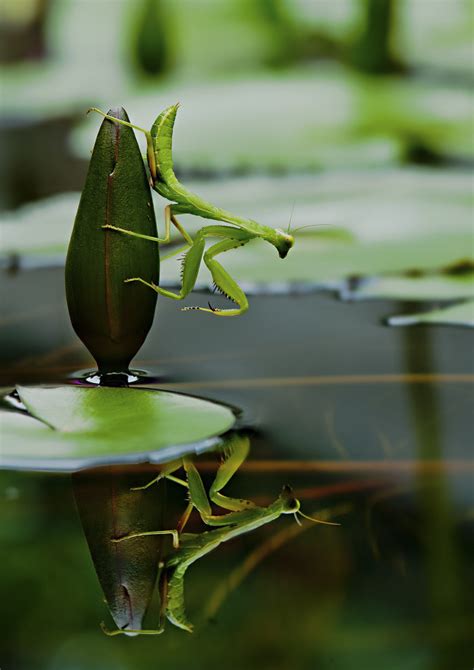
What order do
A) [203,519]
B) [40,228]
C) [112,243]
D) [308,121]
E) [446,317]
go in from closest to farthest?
[203,519]
[112,243]
[446,317]
[40,228]
[308,121]

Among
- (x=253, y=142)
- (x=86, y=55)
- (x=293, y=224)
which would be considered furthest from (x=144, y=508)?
(x=86, y=55)

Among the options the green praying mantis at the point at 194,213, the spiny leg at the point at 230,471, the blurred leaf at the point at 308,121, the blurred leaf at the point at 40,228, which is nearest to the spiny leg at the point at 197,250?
the green praying mantis at the point at 194,213

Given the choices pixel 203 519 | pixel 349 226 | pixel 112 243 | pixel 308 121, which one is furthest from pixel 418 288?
pixel 308 121

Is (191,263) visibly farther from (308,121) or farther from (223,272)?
(308,121)

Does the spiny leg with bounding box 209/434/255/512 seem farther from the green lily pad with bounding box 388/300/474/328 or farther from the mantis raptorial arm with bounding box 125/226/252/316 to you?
the green lily pad with bounding box 388/300/474/328

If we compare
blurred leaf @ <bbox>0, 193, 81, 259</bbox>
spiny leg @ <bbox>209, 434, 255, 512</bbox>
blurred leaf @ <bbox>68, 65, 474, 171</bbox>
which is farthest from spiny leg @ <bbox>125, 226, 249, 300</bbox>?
blurred leaf @ <bbox>68, 65, 474, 171</bbox>

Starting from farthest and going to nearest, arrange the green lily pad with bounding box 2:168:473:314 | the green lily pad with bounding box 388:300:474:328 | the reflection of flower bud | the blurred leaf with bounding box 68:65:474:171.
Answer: the blurred leaf with bounding box 68:65:474:171 → the green lily pad with bounding box 2:168:473:314 → the green lily pad with bounding box 388:300:474:328 → the reflection of flower bud

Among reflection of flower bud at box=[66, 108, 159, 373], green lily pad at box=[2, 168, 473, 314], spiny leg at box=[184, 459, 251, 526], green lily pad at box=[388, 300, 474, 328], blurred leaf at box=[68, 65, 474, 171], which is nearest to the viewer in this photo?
spiny leg at box=[184, 459, 251, 526]

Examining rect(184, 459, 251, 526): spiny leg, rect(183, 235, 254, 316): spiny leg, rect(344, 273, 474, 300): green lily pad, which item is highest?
rect(183, 235, 254, 316): spiny leg
